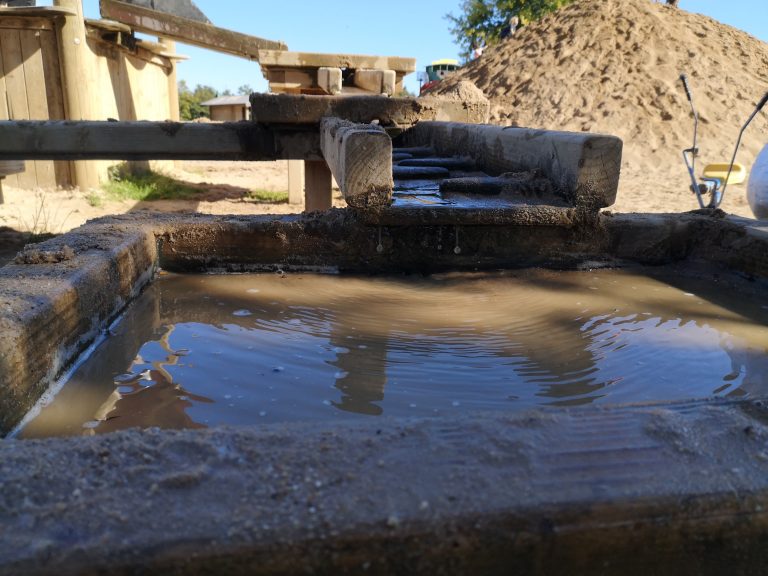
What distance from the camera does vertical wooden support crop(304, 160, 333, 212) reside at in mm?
6551

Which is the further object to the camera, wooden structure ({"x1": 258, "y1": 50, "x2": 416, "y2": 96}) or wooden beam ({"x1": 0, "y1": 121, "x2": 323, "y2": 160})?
wooden structure ({"x1": 258, "y1": 50, "x2": 416, "y2": 96})

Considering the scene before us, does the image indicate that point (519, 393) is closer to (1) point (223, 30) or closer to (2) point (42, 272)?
(2) point (42, 272)

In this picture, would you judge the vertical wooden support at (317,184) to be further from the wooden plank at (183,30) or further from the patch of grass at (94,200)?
the wooden plank at (183,30)

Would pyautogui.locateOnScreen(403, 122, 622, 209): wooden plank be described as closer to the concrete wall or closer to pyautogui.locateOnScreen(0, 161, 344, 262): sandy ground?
pyautogui.locateOnScreen(0, 161, 344, 262): sandy ground

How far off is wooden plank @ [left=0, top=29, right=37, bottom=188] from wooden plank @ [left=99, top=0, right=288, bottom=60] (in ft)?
5.69

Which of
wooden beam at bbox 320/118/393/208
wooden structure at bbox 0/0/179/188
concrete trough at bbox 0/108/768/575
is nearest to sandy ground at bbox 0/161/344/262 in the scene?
wooden structure at bbox 0/0/179/188

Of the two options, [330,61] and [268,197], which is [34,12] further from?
[268,197]

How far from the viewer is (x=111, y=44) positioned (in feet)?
35.4

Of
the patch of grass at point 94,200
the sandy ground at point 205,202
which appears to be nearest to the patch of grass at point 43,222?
the sandy ground at point 205,202

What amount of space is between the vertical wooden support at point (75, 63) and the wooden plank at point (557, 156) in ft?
20.0

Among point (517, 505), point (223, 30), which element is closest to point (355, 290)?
point (517, 505)

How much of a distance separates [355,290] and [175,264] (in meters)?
1.12

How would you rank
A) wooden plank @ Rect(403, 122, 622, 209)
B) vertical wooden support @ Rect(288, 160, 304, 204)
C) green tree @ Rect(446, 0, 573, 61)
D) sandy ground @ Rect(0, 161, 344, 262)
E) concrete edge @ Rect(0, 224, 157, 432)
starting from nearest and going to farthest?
1. concrete edge @ Rect(0, 224, 157, 432)
2. wooden plank @ Rect(403, 122, 622, 209)
3. sandy ground @ Rect(0, 161, 344, 262)
4. vertical wooden support @ Rect(288, 160, 304, 204)
5. green tree @ Rect(446, 0, 573, 61)

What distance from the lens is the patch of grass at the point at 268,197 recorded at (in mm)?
11344
